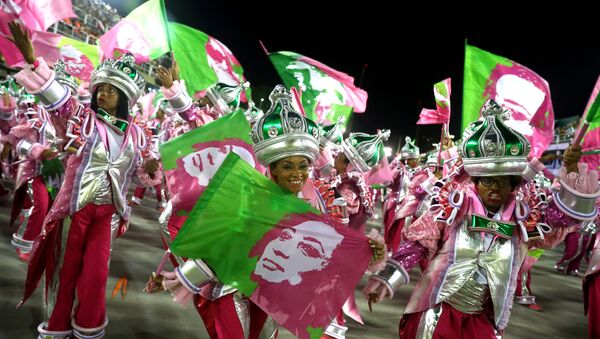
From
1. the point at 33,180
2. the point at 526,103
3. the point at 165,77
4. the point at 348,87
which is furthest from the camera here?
the point at 348,87

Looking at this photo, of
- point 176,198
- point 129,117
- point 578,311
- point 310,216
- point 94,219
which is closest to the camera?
point 310,216

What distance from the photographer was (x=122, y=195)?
12.3 ft

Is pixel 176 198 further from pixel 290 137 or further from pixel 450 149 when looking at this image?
pixel 450 149

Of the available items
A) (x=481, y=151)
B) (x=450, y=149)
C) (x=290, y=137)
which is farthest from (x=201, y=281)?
(x=450, y=149)

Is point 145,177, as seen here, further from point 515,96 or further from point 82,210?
point 515,96

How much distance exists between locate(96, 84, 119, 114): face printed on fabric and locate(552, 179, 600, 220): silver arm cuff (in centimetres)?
343

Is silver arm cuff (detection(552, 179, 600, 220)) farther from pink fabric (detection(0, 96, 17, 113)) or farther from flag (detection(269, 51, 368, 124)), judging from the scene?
pink fabric (detection(0, 96, 17, 113))

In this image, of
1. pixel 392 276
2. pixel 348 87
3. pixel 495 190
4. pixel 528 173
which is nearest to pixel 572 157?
pixel 528 173

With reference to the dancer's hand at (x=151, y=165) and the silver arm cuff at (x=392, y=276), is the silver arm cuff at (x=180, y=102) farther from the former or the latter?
the silver arm cuff at (x=392, y=276)

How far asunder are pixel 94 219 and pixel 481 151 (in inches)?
114

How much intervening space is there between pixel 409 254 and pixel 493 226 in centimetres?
52

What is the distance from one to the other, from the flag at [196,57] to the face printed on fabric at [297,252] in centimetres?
468

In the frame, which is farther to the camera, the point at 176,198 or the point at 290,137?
the point at 176,198

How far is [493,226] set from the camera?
2629 mm
